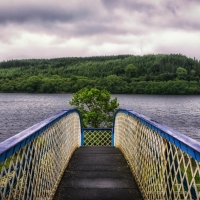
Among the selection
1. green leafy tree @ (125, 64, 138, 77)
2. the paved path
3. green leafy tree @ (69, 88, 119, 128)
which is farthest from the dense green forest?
the paved path

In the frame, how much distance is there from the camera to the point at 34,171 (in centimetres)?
250

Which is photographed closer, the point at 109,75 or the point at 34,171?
the point at 34,171

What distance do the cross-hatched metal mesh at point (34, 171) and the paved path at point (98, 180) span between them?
0.20 meters

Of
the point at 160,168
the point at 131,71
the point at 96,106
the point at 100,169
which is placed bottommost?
the point at 96,106

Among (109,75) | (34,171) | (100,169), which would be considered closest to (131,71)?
(109,75)

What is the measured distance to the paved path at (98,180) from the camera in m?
3.32

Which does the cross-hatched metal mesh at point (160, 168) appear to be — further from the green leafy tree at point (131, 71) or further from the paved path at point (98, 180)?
the green leafy tree at point (131, 71)

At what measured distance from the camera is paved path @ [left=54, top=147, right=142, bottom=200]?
131 inches

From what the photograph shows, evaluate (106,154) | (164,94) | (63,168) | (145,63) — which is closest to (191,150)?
(63,168)

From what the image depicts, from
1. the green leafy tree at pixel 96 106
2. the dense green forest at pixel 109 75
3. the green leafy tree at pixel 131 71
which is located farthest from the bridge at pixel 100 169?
the green leafy tree at pixel 131 71

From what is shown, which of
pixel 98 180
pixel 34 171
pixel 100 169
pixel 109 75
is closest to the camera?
pixel 34 171

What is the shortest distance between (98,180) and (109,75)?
116 m

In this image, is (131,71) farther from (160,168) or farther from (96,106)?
(160,168)

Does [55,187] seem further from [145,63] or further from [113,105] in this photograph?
[145,63]
